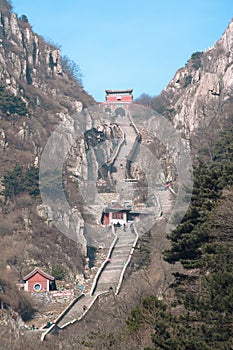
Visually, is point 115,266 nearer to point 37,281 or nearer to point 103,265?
point 103,265

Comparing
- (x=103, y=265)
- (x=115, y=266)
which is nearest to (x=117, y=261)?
(x=115, y=266)

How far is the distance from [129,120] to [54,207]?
23.1 metres

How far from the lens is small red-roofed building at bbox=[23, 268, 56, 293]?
2580 cm

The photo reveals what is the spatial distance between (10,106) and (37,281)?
17262 millimetres

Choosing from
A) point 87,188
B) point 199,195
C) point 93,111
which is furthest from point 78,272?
point 93,111

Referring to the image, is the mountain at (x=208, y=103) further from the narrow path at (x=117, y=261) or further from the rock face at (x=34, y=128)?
the rock face at (x=34, y=128)

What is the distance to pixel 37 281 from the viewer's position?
85.0 ft

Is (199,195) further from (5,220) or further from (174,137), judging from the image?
(174,137)

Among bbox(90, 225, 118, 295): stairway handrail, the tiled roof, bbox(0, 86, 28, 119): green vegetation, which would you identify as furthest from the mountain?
the tiled roof

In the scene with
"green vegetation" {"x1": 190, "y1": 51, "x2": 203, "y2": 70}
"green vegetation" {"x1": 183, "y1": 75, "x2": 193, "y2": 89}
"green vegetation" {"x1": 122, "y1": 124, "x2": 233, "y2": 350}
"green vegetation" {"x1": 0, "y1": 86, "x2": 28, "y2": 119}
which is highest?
"green vegetation" {"x1": 190, "y1": 51, "x2": 203, "y2": 70}

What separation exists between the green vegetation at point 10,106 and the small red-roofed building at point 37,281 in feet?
52.8

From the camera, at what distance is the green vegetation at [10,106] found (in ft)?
131

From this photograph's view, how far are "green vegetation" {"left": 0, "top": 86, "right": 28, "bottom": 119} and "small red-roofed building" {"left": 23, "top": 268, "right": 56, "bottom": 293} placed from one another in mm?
16080

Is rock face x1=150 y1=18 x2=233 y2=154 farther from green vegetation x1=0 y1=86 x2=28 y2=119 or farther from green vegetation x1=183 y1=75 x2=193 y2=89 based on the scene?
green vegetation x1=0 y1=86 x2=28 y2=119
